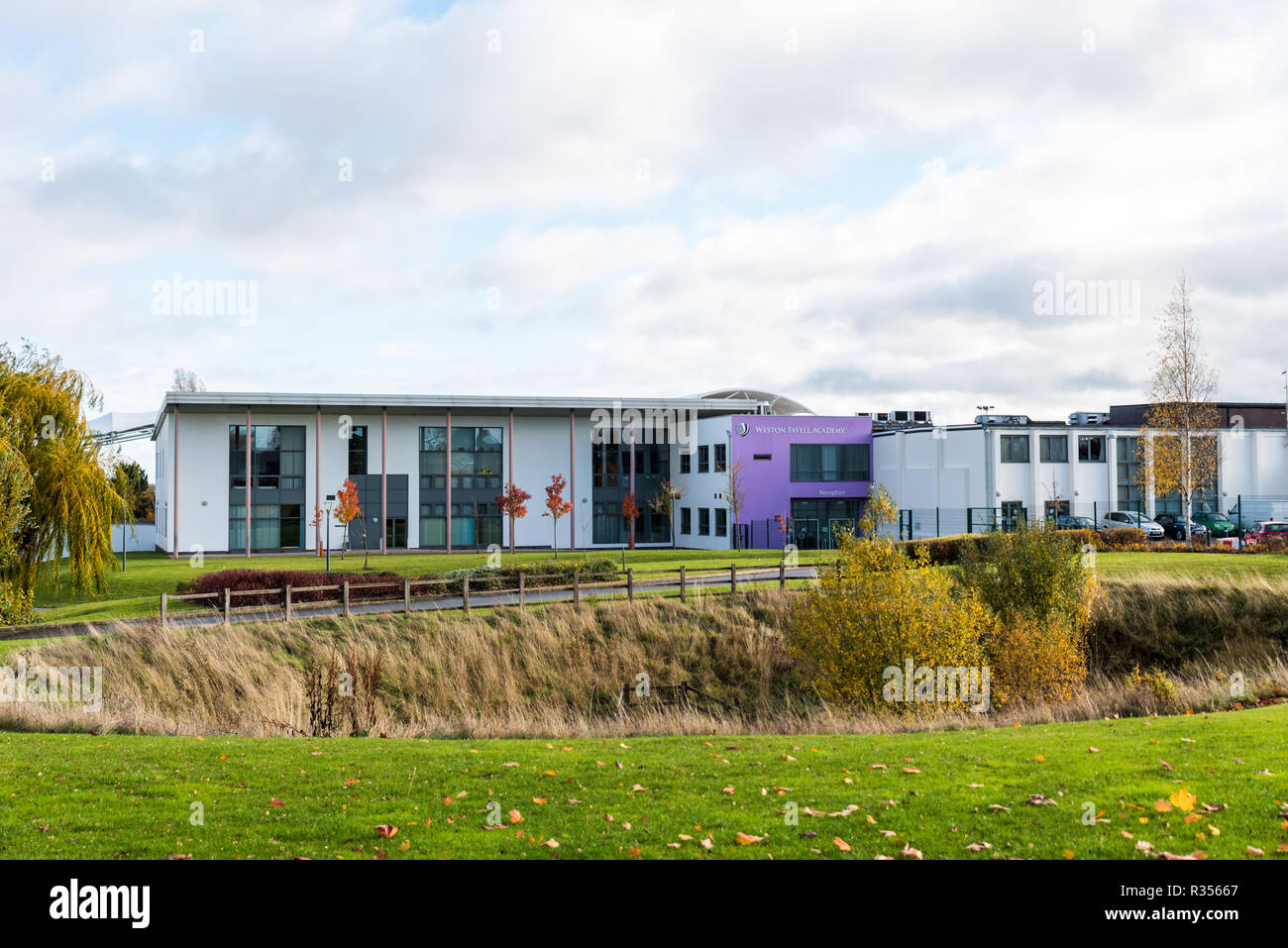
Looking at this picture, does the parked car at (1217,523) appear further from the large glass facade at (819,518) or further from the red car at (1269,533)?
the large glass facade at (819,518)

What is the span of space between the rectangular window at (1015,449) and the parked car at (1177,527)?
25.9 ft

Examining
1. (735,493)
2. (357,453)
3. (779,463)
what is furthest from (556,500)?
(779,463)

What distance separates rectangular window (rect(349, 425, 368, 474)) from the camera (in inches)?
2092

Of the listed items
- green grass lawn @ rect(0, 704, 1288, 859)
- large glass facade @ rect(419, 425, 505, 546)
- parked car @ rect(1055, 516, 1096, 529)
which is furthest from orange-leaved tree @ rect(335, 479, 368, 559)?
parked car @ rect(1055, 516, 1096, 529)

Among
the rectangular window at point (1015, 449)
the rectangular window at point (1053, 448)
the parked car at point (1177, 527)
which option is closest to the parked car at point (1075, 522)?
the rectangular window at point (1053, 448)

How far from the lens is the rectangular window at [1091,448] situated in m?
53.2

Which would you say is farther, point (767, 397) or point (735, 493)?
point (767, 397)

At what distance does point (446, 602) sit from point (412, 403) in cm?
2705

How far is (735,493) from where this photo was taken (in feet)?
167

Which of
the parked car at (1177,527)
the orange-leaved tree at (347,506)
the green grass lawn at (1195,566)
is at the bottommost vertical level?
the green grass lawn at (1195,566)

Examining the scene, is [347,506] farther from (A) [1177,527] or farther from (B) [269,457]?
(A) [1177,527]

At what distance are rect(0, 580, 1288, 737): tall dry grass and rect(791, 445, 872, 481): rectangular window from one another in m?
26.3

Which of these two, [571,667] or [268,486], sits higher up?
[268,486]
